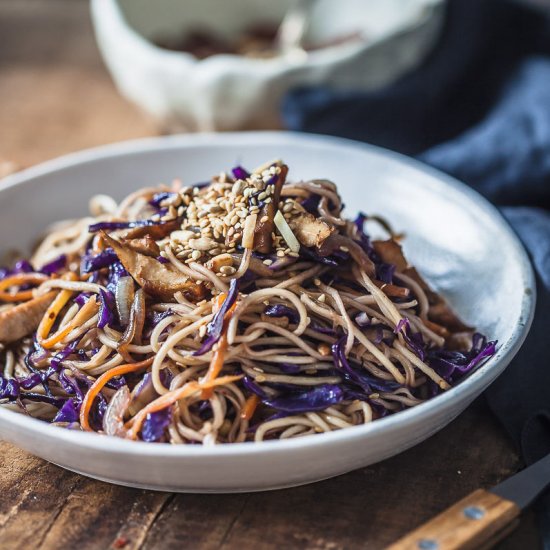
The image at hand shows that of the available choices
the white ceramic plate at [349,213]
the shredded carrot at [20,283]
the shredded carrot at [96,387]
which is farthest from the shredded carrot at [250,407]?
the shredded carrot at [20,283]

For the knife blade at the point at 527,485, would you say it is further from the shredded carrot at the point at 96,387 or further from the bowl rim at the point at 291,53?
the bowl rim at the point at 291,53

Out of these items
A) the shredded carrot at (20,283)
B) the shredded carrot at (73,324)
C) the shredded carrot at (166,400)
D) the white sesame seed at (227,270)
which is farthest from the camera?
the shredded carrot at (20,283)

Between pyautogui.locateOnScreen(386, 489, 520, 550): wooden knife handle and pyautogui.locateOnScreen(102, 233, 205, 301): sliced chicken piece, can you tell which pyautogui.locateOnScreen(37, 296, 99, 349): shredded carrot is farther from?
pyautogui.locateOnScreen(386, 489, 520, 550): wooden knife handle

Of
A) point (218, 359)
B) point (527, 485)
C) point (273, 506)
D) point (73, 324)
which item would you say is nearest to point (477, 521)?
point (527, 485)

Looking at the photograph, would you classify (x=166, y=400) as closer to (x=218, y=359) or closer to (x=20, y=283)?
(x=218, y=359)

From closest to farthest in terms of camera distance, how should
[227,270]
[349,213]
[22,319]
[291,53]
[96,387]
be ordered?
1. [96,387]
2. [227,270]
3. [22,319]
4. [349,213]
5. [291,53]

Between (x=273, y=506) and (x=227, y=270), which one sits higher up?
(x=227, y=270)

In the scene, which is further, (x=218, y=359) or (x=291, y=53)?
(x=291, y=53)
